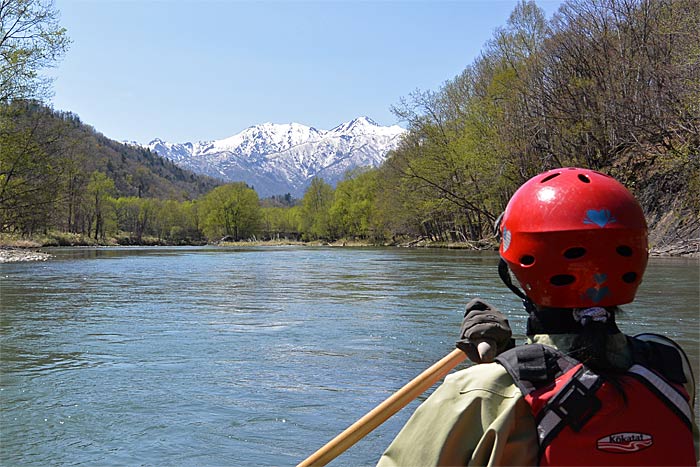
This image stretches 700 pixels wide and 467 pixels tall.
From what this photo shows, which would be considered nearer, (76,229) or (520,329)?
(520,329)

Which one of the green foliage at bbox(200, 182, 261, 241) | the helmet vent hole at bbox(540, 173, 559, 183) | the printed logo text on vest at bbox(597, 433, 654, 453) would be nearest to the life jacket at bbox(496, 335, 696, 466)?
the printed logo text on vest at bbox(597, 433, 654, 453)

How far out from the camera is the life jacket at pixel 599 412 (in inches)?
61.4

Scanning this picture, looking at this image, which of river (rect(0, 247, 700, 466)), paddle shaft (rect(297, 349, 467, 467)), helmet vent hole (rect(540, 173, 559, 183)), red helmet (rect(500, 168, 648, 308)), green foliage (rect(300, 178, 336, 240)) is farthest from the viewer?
green foliage (rect(300, 178, 336, 240))

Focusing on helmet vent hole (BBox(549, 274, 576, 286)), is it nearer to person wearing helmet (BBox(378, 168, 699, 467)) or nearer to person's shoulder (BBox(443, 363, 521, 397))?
person wearing helmet (BBox(378, 168, 699, 467))

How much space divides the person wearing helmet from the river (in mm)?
318

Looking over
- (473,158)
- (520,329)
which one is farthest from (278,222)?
(520,329)

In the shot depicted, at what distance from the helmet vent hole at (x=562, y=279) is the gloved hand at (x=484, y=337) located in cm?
21

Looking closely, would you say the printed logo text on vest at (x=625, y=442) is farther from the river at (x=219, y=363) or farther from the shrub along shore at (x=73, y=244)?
the shrub along shore at (x=73, y=244)

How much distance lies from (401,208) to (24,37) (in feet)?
118

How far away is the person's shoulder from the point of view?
155 cm

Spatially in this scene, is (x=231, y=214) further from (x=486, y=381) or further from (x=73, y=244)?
(x=486, y=381)

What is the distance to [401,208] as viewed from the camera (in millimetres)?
53969

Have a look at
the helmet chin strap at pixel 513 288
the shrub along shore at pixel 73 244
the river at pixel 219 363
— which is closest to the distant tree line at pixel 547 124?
the shrub along shore at pixel 73 244

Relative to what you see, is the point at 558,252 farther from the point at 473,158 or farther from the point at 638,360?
the point at 473,158
